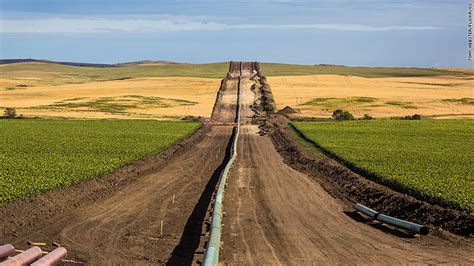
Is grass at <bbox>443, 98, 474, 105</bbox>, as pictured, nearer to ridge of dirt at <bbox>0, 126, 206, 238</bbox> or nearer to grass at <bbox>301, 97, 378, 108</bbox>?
grass at <bbox>301, 97, 378, 108</bbox>

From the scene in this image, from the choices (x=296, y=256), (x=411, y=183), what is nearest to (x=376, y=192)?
(x=411, y=183)

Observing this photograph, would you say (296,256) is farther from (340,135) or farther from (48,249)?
(340,135)

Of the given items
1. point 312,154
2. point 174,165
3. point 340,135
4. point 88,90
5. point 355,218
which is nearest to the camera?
point 355,218

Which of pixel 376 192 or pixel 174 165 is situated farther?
pixel 174 165

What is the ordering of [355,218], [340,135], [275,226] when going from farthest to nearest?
1. [340,135]
2. [355,218]
3. [275,226]

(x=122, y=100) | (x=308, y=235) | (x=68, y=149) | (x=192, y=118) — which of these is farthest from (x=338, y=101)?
(x=308, y=235)
